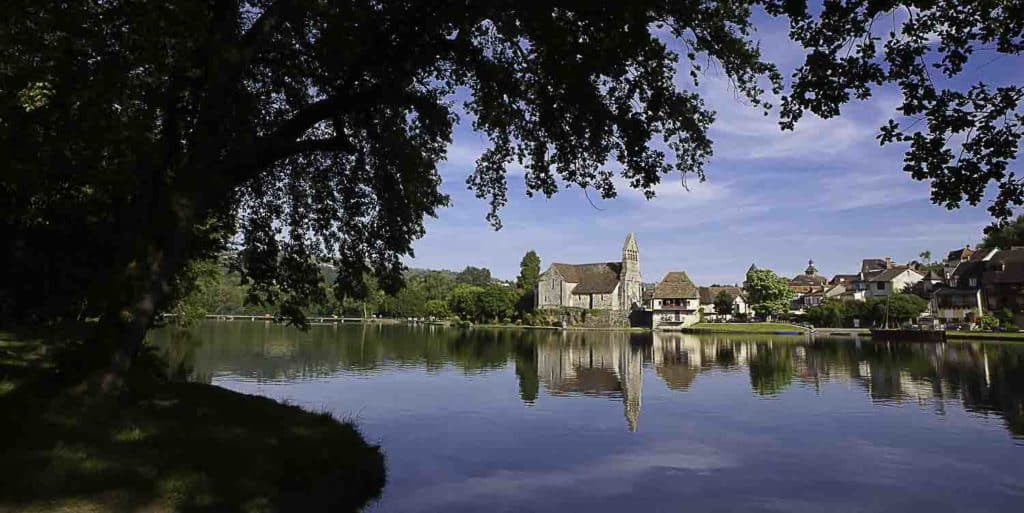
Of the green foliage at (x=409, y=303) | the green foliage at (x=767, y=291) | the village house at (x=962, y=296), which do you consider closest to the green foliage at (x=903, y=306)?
the village house at (x=962, y=296)

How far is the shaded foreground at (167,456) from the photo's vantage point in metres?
8.47

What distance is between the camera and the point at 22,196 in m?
15.7

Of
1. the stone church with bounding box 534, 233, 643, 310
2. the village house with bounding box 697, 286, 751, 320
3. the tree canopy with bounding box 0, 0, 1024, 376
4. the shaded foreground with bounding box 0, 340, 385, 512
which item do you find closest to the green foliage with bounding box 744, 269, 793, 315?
the village house with bounding box 697, 286, 751, 320

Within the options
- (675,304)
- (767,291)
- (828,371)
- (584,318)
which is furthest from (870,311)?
(828,371)

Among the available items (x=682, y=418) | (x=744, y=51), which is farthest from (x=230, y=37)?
(x=682, y=418)

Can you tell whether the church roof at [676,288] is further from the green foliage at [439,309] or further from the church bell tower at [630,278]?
the green foliage at [439,309]

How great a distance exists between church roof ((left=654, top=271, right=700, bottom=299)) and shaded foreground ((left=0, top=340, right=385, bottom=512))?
11335 centimetres

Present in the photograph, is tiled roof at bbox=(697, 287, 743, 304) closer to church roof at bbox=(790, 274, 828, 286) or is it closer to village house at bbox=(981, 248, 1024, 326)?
church roof at bbox=(790, 274, 828, 286)

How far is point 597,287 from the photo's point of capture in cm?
12975

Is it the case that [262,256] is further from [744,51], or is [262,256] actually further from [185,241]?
[744,51]

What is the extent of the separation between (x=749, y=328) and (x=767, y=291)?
17.1m

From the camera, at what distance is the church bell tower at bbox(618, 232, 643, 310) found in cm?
12756

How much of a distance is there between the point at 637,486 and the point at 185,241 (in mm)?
10911

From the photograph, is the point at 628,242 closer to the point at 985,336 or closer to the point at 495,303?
the point at 495,303
